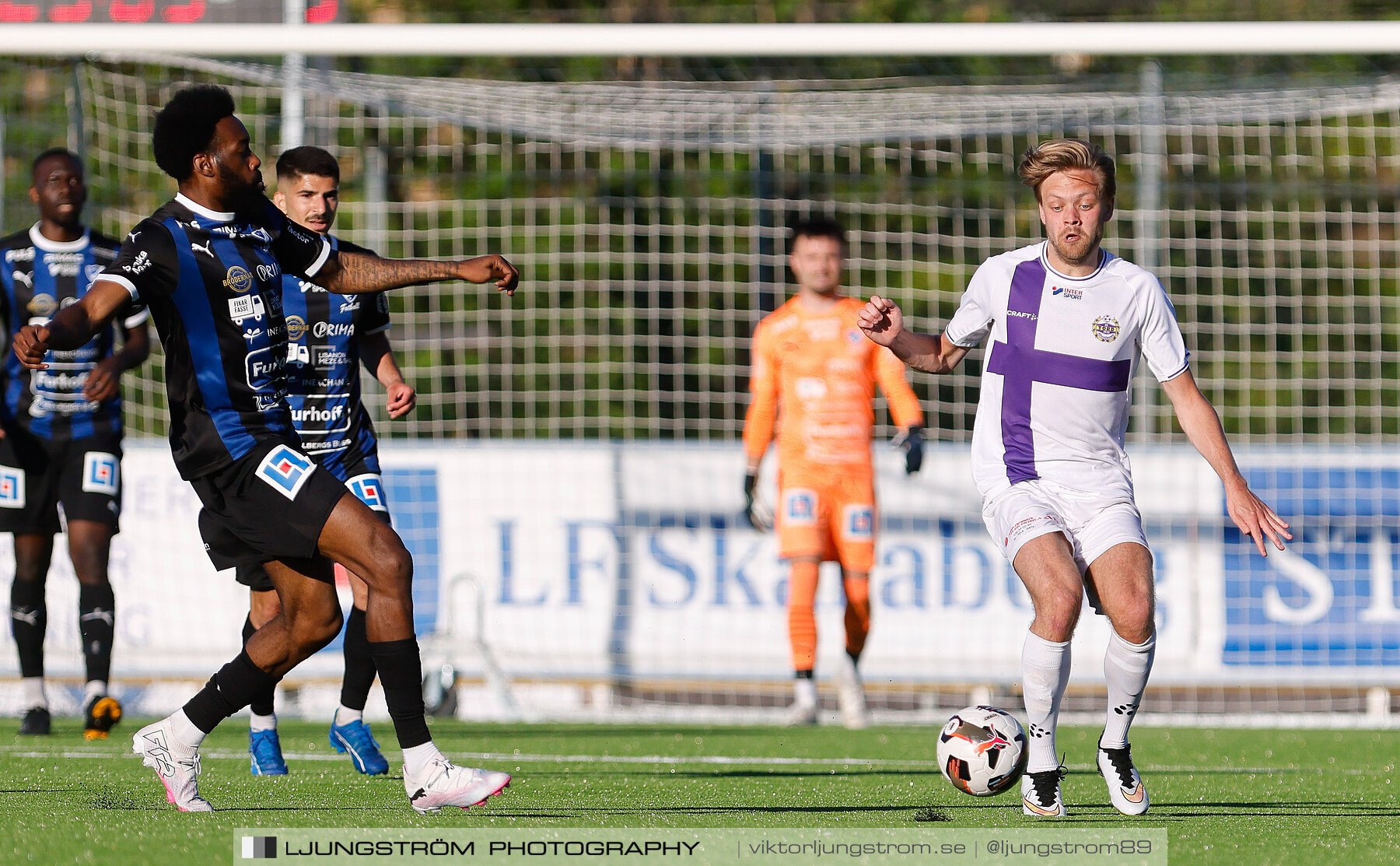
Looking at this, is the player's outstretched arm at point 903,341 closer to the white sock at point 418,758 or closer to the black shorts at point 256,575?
the black shorts at point 256,575

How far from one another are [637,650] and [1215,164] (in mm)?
7301

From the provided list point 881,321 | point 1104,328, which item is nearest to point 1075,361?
point 1104,328

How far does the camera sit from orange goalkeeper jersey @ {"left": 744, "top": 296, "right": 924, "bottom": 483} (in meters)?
8.41

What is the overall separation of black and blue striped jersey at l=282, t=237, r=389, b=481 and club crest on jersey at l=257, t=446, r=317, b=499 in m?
1.24

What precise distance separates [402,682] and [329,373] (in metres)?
1.75

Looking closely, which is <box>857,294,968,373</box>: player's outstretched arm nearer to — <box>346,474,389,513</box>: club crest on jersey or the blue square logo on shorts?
<box>346,474,389,513</box>: club crest on jersey

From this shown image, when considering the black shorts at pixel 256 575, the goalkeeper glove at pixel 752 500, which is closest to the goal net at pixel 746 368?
the goalkeeper glove at pixel 752 500

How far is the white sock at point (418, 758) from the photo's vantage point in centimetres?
437

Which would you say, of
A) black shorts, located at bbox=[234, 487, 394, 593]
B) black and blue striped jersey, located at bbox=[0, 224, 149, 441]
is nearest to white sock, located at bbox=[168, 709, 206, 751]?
black shorts, located at bbox=[234, 487, 394, 593]

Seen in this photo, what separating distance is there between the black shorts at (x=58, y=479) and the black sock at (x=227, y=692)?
2.84 m

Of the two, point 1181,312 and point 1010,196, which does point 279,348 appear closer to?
point 1010,196

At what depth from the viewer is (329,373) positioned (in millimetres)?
5906

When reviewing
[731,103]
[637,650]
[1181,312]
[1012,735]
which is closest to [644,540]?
[637,650]

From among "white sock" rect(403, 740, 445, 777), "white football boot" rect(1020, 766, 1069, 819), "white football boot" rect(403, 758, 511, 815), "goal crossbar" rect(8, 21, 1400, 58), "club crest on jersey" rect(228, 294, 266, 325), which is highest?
"goal crossbar" rect(8, 21, 1400, 58)
